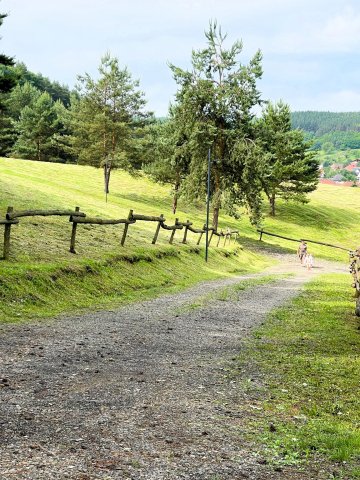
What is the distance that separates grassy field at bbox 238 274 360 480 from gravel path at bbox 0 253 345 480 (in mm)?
369

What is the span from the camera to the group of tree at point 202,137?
4481cm

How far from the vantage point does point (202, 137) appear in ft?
147

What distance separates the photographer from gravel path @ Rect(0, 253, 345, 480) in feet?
15.0

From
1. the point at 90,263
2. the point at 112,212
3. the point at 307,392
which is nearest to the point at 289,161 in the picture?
the point at 112,212

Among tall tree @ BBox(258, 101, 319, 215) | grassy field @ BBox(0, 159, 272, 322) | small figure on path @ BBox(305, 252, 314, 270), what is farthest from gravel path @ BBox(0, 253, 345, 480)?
tall tree @ BBox(258, 101, 319, 215)

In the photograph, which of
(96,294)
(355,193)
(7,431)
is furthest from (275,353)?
(355,193)

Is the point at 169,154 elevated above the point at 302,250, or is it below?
above

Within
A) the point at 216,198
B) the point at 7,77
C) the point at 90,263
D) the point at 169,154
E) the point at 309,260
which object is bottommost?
the point at 309,260

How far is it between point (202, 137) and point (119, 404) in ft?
133

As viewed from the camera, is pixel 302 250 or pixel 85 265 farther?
pixel 302 250

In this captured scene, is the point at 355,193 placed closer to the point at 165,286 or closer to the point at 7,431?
the point at 165,286

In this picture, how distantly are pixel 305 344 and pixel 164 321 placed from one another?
361cm

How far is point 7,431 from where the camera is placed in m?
5.09

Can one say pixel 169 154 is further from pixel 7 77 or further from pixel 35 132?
pixel 35 132
